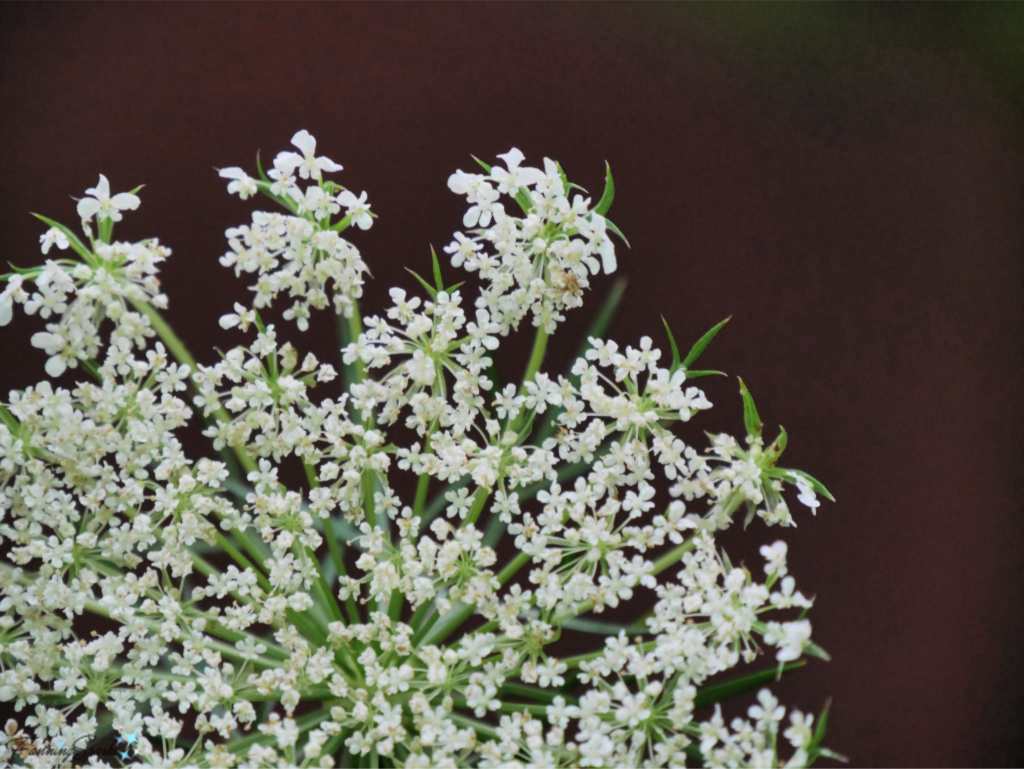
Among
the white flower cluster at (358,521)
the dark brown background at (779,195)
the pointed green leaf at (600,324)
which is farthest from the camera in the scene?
the dark brown background at (779,195)

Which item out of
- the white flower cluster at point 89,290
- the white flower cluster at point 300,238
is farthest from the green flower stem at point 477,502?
the white flower cluster at point 89,290

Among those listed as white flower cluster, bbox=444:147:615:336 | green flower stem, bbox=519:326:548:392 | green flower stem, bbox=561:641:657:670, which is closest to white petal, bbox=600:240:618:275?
white flower cluster, bbox=444:147:615:336

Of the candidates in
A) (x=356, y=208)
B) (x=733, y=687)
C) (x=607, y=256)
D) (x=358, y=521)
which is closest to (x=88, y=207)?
(x=356, y=208)

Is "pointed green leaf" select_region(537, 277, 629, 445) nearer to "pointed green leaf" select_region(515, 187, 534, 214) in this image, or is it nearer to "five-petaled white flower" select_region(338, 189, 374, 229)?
"pointed green leaf" select_region(515, 187, 534, 214)

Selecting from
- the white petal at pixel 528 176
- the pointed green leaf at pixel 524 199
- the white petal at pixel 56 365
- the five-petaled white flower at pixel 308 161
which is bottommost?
the white petal at pixel 56 365

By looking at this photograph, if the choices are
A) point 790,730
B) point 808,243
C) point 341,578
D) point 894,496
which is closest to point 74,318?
point 341,578

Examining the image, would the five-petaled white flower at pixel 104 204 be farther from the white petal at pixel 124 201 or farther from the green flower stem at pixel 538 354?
the green flower stem at pixel 538 354

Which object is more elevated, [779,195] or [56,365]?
[779,195]

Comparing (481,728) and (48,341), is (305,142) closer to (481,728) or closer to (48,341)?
(48,341)
